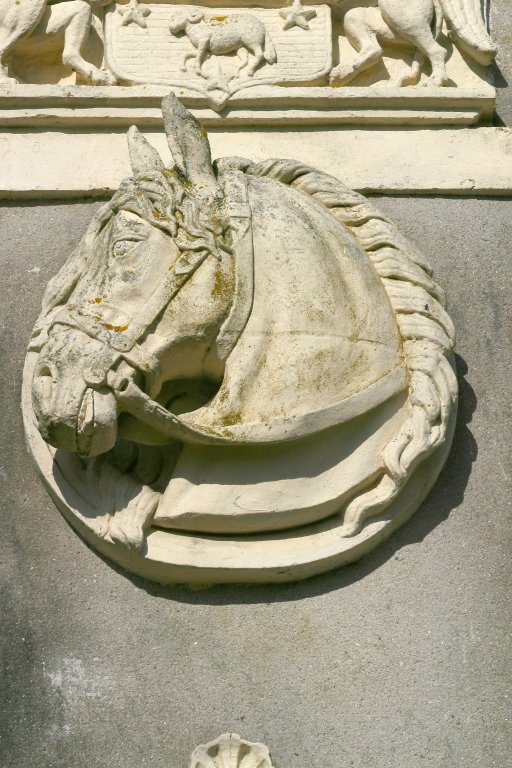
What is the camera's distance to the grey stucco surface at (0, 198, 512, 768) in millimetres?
3686

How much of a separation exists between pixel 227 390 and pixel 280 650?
0.76m

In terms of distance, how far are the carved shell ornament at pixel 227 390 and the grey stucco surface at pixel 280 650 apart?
9cm

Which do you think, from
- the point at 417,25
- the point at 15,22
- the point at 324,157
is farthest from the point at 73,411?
the point at 417,25

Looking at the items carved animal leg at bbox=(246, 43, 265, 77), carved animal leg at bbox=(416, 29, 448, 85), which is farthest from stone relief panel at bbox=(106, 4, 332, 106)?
carved animal leg at bbox=(416, 29, 448, 85)

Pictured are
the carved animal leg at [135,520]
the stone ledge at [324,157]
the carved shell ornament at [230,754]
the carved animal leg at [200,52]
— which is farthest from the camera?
the carved animal leg at [200,52]

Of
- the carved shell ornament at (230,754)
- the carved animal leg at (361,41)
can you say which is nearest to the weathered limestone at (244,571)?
the carved shell ornament at (230,754)

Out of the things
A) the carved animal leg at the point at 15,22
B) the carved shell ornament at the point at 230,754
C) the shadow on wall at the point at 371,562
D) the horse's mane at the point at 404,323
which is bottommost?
the carved shell ornament at the point at 230,754

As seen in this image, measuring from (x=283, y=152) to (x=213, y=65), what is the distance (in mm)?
471

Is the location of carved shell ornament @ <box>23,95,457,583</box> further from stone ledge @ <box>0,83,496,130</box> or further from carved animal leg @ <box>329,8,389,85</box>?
carved animal leg @ <box>329,8,389,85</box>

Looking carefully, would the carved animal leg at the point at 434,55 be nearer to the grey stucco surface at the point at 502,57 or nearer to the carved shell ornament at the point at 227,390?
the grey stucco surface at the point at 502,57

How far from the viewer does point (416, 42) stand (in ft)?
16.3

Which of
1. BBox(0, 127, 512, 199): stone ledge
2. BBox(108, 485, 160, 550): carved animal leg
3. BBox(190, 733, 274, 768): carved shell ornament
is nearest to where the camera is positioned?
BBox(190, 733, 274, 768): carved shell ornament

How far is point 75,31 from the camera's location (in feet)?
16.2

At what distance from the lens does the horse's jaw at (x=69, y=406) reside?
361cm
